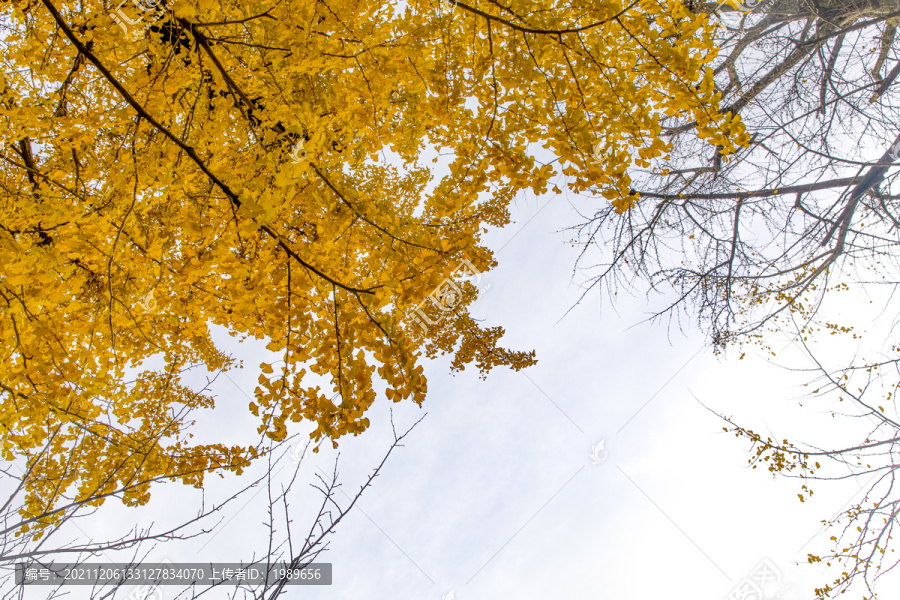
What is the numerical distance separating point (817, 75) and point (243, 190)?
530 centimetres

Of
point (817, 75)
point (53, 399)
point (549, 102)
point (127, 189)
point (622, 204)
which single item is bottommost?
point (622, 204)

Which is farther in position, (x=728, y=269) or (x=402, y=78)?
(x=728, y=269)

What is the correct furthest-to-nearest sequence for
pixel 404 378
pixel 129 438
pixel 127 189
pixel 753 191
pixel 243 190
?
pixel 753 191 → pixel 129 438 → pixel 127 189 → pixel 243 190 → pixel 404 378

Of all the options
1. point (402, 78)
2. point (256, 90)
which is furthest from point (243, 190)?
point (402, 78)

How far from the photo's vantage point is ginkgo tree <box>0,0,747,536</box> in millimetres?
1729

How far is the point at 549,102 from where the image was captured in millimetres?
1967

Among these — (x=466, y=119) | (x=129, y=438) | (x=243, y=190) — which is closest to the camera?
(x=243, y=190)

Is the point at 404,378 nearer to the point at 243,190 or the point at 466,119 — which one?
the point at 243,190

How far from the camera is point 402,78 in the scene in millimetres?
2482

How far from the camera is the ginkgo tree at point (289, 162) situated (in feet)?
5.67

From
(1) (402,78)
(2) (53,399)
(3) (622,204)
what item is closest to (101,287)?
(2) (53,399)

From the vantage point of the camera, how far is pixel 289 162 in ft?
5.49

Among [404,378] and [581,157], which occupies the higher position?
[581,157]

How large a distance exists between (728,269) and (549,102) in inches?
124
